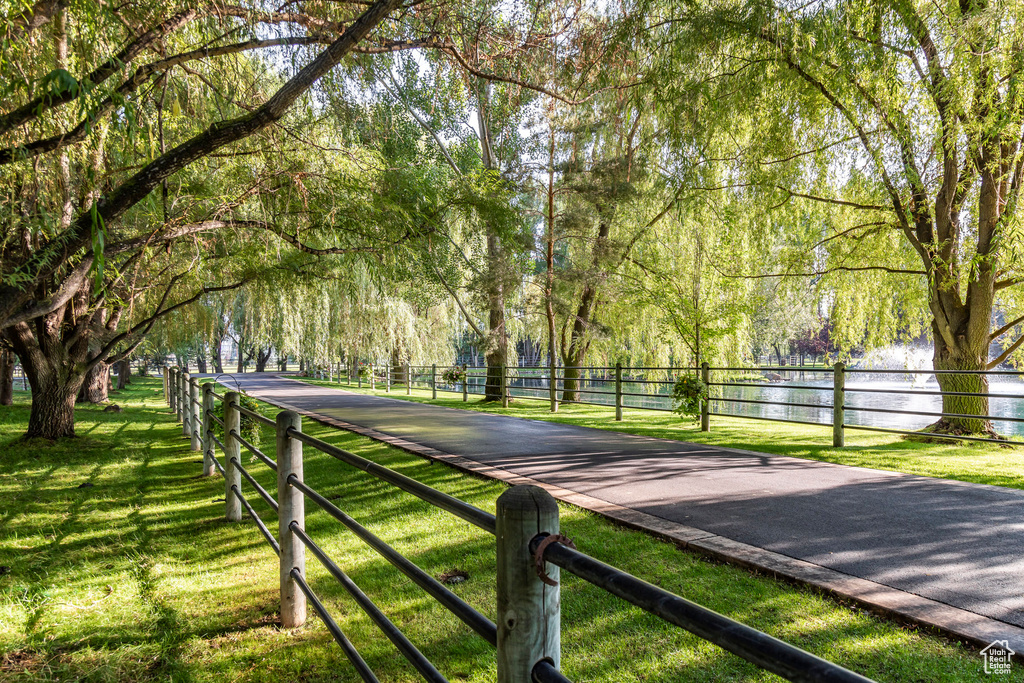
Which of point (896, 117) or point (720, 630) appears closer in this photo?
point (720, 630)

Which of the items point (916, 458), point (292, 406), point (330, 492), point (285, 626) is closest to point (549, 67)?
point (330, 492)

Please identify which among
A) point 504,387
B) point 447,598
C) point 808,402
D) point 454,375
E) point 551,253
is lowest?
point 808,402

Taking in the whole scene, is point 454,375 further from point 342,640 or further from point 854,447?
point 342,640

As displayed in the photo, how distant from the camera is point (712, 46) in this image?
7.96m

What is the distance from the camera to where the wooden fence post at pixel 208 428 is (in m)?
6.37

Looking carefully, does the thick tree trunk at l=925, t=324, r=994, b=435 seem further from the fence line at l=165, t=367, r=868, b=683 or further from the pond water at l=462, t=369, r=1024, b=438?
the fence line at l=165, t=367, r=868, b=683

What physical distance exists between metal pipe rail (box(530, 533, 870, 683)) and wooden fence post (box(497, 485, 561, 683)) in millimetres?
104

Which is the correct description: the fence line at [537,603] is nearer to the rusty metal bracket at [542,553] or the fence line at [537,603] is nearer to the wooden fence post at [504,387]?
the rusty metal bracket at [542,553]

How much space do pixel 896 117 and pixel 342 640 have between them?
881cm

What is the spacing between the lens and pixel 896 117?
7.78 meters

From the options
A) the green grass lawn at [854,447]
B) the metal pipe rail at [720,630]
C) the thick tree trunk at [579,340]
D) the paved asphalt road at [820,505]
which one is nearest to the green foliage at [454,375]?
the thick tree trunk at [579,340]

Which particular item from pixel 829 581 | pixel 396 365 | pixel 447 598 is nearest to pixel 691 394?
pixel 829 581

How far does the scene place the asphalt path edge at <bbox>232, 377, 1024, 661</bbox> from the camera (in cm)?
274

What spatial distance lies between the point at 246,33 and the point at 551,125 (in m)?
9.33
